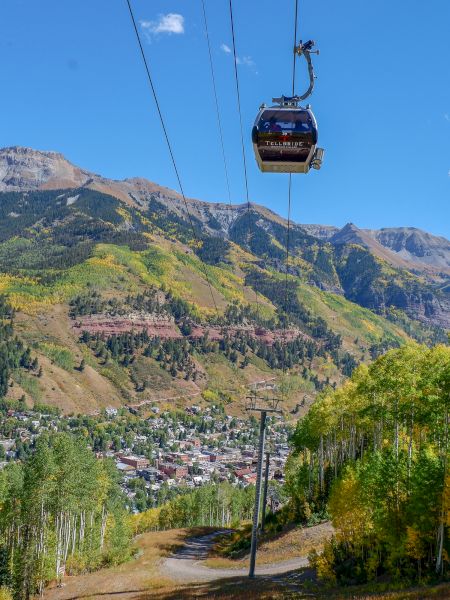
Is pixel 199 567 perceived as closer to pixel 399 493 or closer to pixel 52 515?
Answer: pixel 52 515

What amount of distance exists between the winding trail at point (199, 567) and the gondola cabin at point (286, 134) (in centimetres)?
3805

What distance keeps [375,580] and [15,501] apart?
43.2 meters

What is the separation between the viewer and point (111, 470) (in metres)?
72.5

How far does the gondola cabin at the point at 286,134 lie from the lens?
21234 mm

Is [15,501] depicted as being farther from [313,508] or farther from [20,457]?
[20,457]

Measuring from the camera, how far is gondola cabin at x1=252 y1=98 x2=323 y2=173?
21234 millimetres

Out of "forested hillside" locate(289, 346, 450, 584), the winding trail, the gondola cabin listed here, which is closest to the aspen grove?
the winding trail

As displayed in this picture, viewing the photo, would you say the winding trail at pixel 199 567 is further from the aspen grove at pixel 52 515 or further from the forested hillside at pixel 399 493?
the forested hillside at pixel 399 493

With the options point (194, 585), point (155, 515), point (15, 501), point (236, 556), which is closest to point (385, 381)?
point (194, 585)

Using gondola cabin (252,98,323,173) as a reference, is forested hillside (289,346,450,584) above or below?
below

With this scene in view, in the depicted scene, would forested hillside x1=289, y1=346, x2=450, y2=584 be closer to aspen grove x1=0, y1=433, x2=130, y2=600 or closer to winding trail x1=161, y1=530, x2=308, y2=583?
winding trail x1=161, y1=530, x2=308, y2=583

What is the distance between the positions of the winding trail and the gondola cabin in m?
38.1

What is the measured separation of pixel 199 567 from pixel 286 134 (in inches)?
2073

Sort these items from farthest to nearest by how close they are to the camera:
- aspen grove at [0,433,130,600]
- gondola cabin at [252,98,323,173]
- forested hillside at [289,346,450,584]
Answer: aspen grove at [0,433,130,600] → forested hillside at [289,346,450,584] → gondola cabin at [252,98,323,173]
